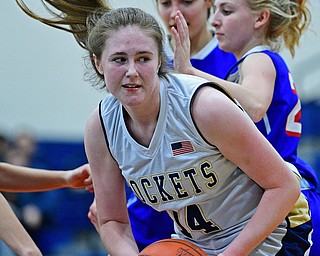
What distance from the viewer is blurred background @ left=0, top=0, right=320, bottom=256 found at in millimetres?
7848

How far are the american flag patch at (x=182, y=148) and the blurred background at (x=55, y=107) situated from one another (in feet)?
15.2

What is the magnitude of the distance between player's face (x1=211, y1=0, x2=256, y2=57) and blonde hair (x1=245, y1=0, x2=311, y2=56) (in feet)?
0.17

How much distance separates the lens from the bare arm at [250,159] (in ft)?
9.52

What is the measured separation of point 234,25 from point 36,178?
4.41 ft

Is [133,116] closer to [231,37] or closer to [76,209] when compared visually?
[231,37]

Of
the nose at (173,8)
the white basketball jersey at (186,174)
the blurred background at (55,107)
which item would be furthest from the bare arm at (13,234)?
the blurred background at (55,107)

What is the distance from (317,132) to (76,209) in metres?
2.68

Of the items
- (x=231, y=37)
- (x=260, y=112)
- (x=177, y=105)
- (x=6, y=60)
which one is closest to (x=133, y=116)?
(x=177, y=105)

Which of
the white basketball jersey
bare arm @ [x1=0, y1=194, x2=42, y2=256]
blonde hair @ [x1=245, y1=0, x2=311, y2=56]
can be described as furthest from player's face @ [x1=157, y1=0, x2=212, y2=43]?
bare arm @ [x1=0, y1=194, x2=42, y2=256]

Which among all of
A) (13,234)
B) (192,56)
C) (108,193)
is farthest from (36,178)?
(192,56)

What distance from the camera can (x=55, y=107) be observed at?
855 cm

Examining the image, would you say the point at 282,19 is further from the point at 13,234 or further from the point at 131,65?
the point at 13,234

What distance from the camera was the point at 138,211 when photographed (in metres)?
4.00

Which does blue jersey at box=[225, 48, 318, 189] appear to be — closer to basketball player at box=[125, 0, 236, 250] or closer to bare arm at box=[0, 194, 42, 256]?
basketball player at box=[125, 0, 236, 250]
